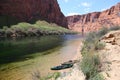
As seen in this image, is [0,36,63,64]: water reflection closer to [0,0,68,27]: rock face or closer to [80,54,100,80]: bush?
[80,54,100,80]: bush

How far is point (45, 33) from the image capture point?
113 meters

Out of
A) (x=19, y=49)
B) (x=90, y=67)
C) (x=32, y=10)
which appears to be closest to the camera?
(x=90, y=67)

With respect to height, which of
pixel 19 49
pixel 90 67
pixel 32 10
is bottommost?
pixel 19 49

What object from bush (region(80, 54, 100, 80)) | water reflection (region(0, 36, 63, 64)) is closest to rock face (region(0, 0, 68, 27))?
water reflection (region(0, 36, 63, 64))

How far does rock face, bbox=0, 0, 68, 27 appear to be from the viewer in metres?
118

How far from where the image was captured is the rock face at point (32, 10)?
11850 cm

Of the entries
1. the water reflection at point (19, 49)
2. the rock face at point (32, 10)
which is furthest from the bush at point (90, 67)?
the rock face at point (32, 10)

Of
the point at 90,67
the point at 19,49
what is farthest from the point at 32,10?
the point at 90,67

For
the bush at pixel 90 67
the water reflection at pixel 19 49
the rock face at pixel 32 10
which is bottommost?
→ the water reflection at pixel 19 49

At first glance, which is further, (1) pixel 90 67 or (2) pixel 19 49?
(2) pixel 19 49

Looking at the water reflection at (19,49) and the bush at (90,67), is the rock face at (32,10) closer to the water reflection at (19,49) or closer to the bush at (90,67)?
the water reflection at (19,49)

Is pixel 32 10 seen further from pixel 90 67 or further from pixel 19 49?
pixel 90 67

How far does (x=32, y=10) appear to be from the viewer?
452 ft

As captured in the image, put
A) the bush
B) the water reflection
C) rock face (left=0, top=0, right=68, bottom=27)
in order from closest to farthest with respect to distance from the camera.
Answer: the bush → the water reflection → rock face (left=0, top=0, right=68, bottom=27)
